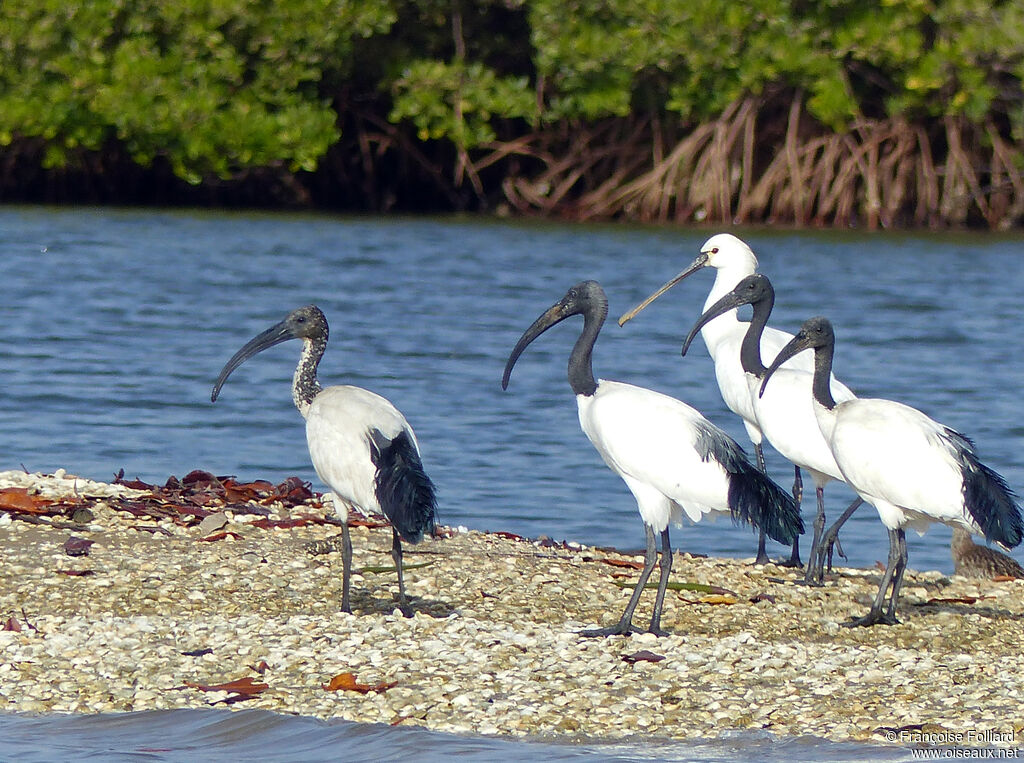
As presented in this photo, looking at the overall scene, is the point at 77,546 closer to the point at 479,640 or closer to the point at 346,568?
→ the point at 346,568

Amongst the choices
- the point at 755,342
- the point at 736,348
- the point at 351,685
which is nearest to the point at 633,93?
the point at 736,348

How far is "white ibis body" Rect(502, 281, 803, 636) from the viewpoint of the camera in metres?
8.12

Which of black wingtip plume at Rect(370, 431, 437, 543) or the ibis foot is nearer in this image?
black wingtip plume at Rect(370, 431, 437, 543)

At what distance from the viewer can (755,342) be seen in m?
9.78

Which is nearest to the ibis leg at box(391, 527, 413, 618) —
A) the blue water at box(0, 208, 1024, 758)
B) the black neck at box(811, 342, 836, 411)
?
the black neck at box(811, 342, 836, 411)

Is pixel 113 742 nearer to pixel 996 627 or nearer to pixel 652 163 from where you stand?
pixel 996 627

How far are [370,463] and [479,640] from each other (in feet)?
3.14

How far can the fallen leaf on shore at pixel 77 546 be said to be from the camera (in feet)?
29.9

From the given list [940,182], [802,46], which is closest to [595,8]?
[802,46]

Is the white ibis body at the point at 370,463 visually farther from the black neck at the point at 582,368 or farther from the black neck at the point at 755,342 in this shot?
the black neck at the point at 755,342

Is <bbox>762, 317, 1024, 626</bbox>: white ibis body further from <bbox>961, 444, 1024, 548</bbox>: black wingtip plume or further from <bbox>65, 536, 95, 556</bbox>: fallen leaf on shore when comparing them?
<bbox>65, 536, 95, 556</bbox>: fallen leaf on shore

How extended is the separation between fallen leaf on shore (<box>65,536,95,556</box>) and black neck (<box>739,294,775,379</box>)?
3622 mm

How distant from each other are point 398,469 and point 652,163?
29207 millimetres

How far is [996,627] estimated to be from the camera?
→ 8.59m
